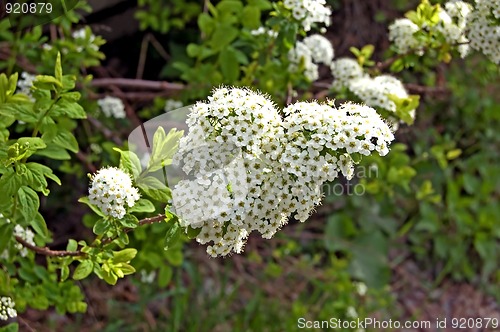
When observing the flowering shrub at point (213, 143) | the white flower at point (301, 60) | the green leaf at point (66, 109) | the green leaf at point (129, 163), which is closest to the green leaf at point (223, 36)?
the flowering shrub at point (213, 143)

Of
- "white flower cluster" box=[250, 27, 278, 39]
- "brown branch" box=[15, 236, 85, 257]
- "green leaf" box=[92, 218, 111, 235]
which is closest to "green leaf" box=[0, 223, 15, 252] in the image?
"brown branch" box=[15, 236, 85, 257]

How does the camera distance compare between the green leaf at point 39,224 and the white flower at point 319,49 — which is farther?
the white flower at point 319,49

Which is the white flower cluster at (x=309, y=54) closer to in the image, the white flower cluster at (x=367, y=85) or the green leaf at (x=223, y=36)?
the white flower cluster at (x=367, y=85)

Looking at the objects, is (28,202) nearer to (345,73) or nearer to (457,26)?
(345,73)

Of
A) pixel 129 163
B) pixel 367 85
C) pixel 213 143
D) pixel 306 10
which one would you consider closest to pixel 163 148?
pixel 129 163

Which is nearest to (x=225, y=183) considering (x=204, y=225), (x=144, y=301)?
(x=204, y=225)
